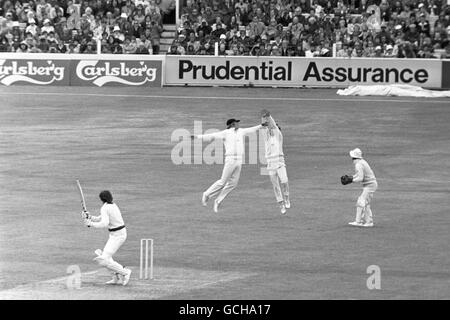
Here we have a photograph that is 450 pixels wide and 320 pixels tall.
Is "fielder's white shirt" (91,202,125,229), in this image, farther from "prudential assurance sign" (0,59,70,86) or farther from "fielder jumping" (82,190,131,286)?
"prudential assurance sign" (0,59,70,86)

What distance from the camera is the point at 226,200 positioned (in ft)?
103

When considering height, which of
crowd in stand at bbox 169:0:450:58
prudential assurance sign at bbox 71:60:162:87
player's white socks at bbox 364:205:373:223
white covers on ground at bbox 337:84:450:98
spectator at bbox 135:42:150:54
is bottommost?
player's white socks at bbox 364:205:373:223

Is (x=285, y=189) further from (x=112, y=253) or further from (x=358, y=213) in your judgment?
(x=112, y=253)

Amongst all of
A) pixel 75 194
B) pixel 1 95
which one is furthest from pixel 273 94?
pixel 75 194

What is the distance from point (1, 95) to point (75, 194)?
18854 millimetres

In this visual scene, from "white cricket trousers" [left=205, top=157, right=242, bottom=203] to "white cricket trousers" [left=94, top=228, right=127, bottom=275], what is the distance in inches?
316

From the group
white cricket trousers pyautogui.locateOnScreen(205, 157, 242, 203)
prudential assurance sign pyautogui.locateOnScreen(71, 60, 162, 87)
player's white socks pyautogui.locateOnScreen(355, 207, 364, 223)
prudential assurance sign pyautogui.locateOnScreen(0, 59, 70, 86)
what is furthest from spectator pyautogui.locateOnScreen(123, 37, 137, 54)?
player's white socks pyautogui.locateOnScreen(355, 207, 364, 223)

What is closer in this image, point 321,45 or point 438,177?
point 438,177

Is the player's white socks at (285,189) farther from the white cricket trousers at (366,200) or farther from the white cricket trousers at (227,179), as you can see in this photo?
the white cricket trousers at (366,200)

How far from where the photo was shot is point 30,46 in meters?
54.1

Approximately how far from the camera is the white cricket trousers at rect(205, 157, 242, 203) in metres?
28.7

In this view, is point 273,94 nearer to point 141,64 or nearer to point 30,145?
point 141,64

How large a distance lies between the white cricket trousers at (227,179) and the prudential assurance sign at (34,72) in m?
24.7

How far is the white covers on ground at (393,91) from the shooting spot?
5072cm
